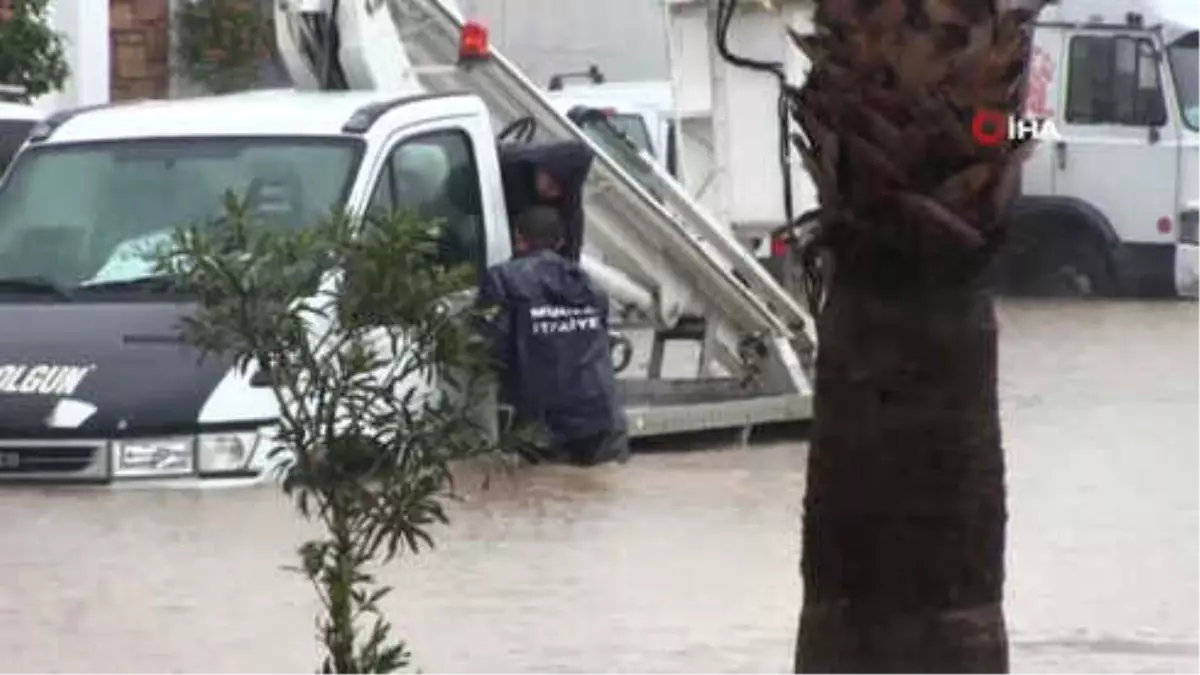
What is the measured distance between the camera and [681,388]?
52.5 ft

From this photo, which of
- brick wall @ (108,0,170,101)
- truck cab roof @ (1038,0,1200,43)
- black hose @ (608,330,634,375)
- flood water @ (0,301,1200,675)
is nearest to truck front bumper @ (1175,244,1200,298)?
truck cab roof @ (1038,0,1200,43)

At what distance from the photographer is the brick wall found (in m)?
29.6

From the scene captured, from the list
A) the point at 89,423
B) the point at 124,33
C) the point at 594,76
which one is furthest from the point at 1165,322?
the point at 89,423

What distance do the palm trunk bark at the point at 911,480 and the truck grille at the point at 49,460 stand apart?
5834mm

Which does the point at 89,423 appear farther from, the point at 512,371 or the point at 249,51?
the point at 249,51

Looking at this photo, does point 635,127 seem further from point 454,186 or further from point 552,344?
point 552,344

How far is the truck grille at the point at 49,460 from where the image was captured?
11.6 metres

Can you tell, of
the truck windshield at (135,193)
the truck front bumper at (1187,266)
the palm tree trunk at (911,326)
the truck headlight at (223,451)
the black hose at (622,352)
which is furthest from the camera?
the truck front bumper at (1187,266)

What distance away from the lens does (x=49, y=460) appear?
38.4ft

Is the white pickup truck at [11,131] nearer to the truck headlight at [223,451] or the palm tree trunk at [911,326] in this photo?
the truck headlight at [223,451]

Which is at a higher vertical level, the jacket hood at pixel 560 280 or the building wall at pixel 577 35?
the building wall at pixel 577 35

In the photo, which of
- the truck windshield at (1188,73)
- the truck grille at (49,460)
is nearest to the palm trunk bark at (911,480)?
the truck grille at (49,460)

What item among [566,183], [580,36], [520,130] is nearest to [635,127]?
[580,36]

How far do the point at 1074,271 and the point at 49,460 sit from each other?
16.0 metres
